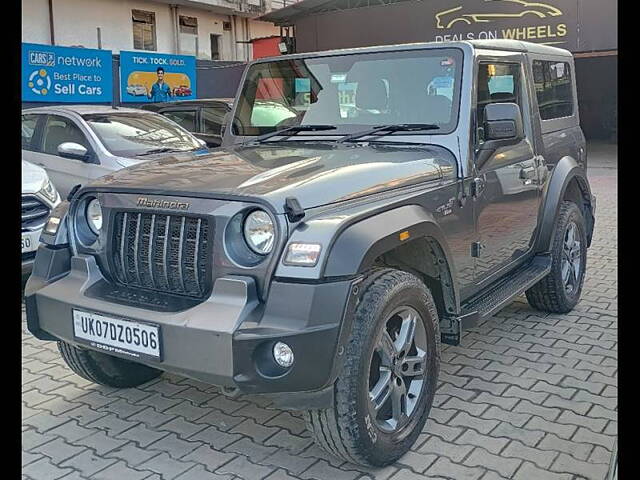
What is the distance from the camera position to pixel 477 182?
13.0 feet

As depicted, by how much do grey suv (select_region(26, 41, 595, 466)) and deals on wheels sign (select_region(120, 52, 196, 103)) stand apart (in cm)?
1264

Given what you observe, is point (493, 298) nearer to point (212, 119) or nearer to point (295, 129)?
point (295, 129)

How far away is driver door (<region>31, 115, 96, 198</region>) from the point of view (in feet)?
25.1

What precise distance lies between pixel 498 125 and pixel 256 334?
197cm

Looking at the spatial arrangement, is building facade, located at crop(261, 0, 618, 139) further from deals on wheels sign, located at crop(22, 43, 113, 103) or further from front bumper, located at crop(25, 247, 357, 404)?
front bumper, located at crop(25, 247, 357, 404)

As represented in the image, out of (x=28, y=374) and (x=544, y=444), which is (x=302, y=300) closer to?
→ (x=544, y=444)

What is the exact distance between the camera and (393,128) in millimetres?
A: 3939

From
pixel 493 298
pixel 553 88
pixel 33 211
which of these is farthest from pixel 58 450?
pixel 553 88

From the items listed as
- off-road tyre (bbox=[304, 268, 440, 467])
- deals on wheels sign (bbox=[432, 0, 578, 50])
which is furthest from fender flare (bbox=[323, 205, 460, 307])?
deals on wheels sign (bbox=[432, 0, 578, 50])

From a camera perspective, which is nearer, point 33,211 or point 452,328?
point 452,328

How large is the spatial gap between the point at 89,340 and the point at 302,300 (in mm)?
1129

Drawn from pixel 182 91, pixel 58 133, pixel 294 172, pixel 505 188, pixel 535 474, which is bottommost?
pixel 535 474

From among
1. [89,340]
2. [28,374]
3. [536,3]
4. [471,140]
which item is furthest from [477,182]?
[536,3]

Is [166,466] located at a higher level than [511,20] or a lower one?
lower
